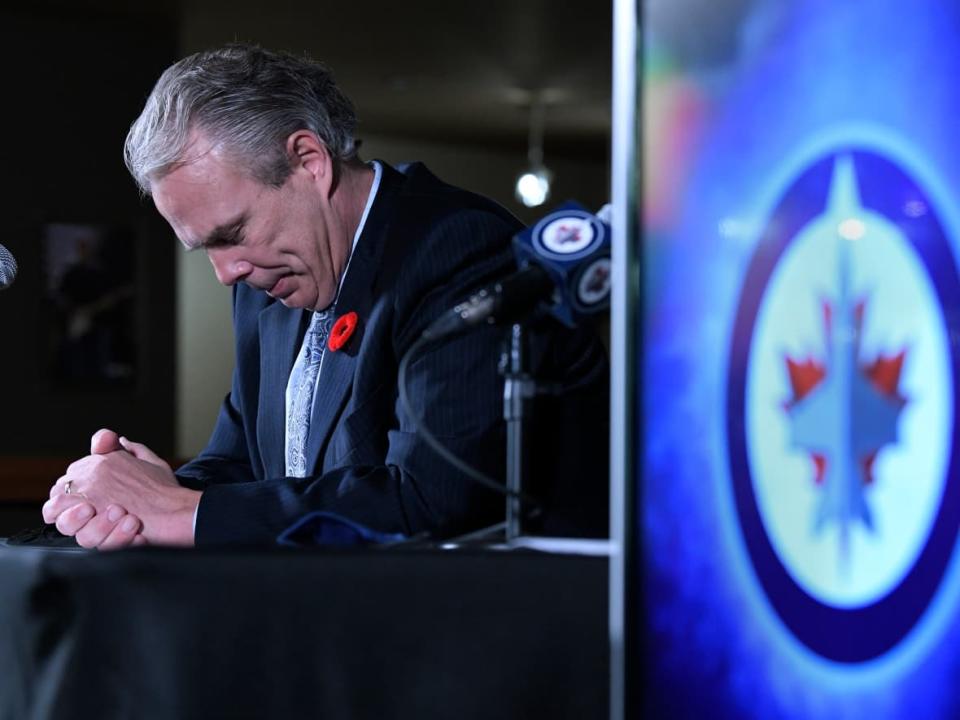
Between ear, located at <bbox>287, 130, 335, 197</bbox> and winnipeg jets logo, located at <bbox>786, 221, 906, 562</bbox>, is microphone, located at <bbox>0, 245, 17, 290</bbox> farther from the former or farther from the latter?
winnipeg jets logo, located at <bbox>786, 221, 906, 562</bbox>

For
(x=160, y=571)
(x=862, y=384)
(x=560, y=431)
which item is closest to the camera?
(x=862, y=384)

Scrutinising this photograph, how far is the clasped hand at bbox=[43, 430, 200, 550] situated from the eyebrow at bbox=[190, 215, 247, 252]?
31 centimetres

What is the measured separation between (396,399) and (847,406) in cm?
90

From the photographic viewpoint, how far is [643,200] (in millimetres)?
787

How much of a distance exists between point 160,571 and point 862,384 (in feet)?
1.72

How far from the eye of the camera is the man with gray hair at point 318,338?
1377mm

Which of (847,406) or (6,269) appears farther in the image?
(6,269)

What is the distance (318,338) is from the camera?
1.77 metres

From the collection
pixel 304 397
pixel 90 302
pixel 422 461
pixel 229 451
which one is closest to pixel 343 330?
pixel 304 397

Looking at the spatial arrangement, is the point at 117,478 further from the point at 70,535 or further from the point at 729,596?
the point at 729,596

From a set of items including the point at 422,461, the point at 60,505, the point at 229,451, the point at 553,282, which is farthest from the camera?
the point at 229,451

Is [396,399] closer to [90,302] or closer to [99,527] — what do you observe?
[99,527]

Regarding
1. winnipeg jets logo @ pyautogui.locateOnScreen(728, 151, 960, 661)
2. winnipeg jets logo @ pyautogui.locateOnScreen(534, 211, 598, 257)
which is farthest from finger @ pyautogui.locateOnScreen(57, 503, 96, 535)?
winnipeg jets logo @ pyautogui.locateOnScreen(728, 151, 960, 661)

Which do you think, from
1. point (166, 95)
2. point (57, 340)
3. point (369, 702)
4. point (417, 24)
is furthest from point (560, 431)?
point (417, 24)
